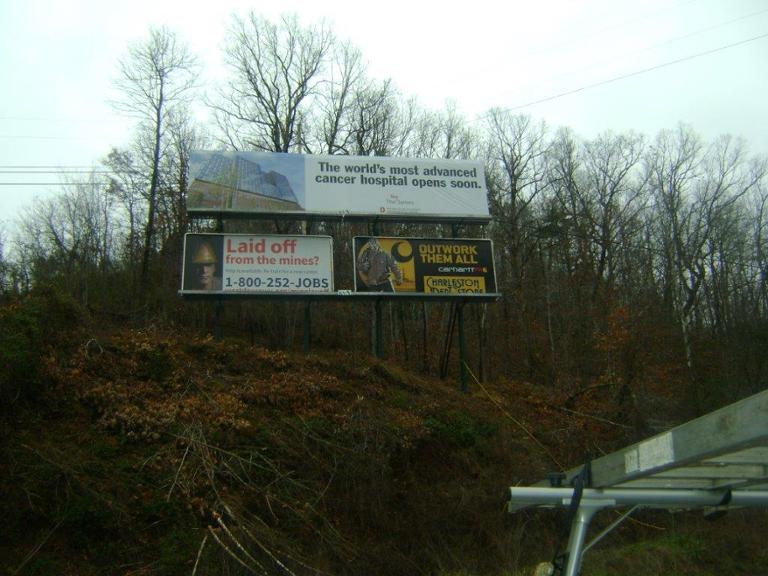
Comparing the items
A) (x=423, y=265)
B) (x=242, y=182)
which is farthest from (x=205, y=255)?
(x=423, y=265)

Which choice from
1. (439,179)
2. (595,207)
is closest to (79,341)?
(439,179)

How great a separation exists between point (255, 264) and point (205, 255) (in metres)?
1.36

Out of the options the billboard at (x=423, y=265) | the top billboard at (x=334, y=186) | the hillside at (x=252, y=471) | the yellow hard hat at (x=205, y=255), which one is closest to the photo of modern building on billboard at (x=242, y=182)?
the top billboard at (x=334, y=186)

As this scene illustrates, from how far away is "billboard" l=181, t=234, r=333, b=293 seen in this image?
1923 cm

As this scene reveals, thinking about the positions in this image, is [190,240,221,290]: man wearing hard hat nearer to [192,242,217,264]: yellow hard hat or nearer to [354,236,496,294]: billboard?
[192,242,217,264]: yellow hard hat

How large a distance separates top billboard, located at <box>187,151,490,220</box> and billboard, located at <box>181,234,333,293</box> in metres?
0.85

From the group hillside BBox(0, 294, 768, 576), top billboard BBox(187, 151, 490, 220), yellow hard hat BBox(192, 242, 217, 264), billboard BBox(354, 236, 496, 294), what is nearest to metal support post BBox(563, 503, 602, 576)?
hillside BBox(0, 294, 768, 576)

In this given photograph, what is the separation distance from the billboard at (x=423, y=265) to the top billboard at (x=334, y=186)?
0.82 metres

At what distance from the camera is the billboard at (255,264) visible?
19.2 m

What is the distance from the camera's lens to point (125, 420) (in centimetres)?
1413

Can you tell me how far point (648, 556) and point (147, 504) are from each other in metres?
8.67

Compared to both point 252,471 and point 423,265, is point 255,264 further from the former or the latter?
point 252,471

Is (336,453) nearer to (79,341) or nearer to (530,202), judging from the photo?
(79,341)

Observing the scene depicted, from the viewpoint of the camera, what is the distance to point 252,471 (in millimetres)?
13953
